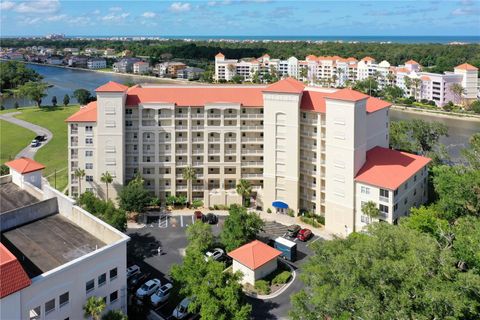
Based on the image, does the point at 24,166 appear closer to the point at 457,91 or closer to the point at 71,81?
the point at 457,91

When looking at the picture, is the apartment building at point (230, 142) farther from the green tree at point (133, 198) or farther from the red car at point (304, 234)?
the green tree at point (133, 198)

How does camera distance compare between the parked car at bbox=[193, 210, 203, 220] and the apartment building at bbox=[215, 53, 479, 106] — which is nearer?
the parked car at bbox=[193, 210, 203, 220]

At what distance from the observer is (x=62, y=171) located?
182 ft

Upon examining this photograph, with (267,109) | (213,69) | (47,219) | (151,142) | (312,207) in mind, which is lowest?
(312,207)

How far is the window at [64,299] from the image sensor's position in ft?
68.2

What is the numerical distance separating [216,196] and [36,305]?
87.8 ft

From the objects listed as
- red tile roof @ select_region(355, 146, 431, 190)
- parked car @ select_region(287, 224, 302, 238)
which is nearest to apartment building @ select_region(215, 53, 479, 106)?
red tile roof @ select_region(355, 146, 431, 190)

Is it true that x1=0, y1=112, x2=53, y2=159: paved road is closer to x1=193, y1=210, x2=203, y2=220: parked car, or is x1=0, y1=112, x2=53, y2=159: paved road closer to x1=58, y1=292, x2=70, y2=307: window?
x1=193, y1=210, x2=203, y2=220: parked car

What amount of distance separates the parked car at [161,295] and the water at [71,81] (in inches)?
3916

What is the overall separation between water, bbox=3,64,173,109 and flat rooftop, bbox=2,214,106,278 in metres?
99.0

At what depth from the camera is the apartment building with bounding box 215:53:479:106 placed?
4264 inches

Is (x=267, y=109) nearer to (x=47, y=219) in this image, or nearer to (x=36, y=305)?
(x=47, y=219)

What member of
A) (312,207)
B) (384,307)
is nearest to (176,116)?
(312,207)

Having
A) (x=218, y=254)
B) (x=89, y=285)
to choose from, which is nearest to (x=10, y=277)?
(x=89, y=285)
